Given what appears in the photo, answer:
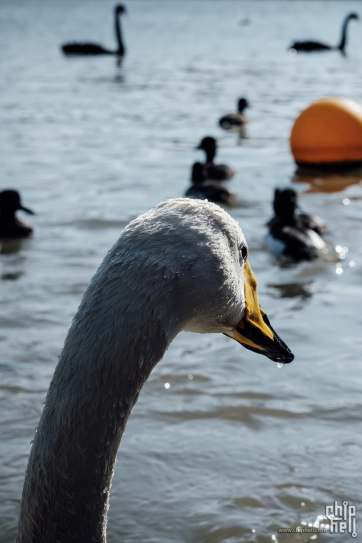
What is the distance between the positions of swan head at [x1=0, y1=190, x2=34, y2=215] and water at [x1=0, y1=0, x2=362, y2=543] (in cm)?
50

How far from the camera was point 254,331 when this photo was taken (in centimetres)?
330

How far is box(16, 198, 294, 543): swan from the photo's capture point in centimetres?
253

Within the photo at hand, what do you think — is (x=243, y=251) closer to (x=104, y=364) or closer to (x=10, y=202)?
(x=104, y=364)

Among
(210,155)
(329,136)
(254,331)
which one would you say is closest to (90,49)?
(210,155)

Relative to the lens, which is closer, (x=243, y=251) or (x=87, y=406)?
(x=87, y=406)

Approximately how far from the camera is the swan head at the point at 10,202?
10297 mm

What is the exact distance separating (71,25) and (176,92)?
43175 millimetres

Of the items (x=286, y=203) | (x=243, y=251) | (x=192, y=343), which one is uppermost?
(x=243, y=251)

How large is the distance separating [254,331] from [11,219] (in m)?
7.36

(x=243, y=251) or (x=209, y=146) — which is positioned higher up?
(x=243, y=251)

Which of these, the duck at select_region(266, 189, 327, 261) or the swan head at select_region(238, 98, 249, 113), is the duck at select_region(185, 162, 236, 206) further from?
the swan head at select_region(238, 98, 249, 113)

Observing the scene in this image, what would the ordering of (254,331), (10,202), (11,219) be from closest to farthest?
(254,331) < (11,219) < (10,202)

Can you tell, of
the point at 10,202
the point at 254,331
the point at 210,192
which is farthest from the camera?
the point at 210,192

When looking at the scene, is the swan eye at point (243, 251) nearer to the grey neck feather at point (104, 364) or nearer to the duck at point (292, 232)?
the grey neck feather at point (104, 364)
